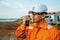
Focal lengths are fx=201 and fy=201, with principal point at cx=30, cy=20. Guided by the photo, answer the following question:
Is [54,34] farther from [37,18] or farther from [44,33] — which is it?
[37,18]

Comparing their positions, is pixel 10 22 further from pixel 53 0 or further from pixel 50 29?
pixel 50 29

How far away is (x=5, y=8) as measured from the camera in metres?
2.51

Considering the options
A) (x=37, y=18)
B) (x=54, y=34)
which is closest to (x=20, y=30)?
(x=37, y=18)

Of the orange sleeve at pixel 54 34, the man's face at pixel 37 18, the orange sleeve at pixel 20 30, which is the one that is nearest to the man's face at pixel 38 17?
the man's face at pixel 37 18

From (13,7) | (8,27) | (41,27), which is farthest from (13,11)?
(41,27)

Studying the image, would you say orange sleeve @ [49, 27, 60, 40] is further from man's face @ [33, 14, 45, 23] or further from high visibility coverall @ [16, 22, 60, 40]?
man's face @ [33, 14, 45, 23]

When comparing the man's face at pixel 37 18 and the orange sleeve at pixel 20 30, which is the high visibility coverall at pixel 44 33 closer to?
the man's face at pixel 37 18

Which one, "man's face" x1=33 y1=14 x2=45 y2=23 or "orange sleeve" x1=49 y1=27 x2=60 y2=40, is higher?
"man's face" x1=33 y1=14 x2=45 y2=23

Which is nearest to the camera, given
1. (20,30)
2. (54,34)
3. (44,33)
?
(54,34)

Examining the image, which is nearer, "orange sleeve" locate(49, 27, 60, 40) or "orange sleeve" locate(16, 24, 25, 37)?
"orange sleeve" locate(49, 27, 60, 40)

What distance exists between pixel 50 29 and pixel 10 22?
821mm

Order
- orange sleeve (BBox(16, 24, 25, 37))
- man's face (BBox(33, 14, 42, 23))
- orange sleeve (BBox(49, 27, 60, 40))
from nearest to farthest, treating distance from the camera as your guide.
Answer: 1. orange sleeve (BBox(49, 27, 60, 40))
2. man's face (BBox(33, 14, 42, 23))
3. orange sleeve (BBox(16, 24, 25, 37))

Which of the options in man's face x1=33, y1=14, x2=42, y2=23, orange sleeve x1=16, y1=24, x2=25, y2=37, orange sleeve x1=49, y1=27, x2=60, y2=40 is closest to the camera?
orange sleeve x1=49, y1=27, x2=60, y2=40

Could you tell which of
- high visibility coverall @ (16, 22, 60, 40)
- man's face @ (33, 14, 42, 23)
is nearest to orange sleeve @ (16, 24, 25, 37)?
high visibility coverall @ (16, 22, 60, 40)
